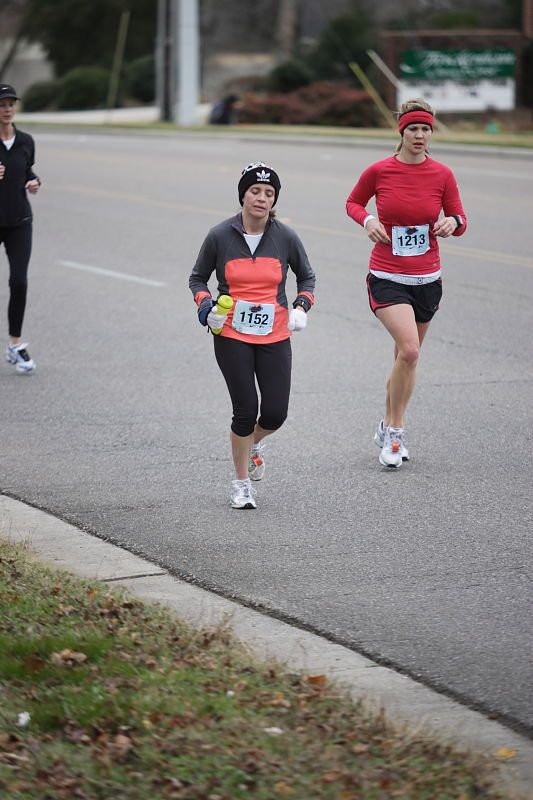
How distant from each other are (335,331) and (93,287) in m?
3.46

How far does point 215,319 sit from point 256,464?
1.06 metres

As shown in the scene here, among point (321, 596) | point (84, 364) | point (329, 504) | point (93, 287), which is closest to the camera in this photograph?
point (321, 596)

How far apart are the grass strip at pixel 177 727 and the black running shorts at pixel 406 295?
132 inches

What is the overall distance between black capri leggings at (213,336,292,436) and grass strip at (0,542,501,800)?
199 centimetres

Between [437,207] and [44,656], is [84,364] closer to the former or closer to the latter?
[437,207]

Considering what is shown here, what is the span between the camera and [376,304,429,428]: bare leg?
8.12 metres

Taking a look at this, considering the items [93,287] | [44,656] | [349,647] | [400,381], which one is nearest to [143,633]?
[44,656]

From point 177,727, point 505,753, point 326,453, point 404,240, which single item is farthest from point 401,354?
point 177,727

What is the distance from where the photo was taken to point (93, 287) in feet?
48.2

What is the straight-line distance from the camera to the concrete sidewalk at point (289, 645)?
4426 mm

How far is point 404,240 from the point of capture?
809 centimetres

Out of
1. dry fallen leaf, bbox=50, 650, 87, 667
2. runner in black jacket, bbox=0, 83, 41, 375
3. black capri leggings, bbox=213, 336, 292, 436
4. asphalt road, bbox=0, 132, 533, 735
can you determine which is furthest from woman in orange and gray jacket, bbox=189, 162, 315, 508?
runner in black jacket, bbox=0, 83, 41, 375

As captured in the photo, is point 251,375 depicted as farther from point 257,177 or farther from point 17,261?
point 17,261

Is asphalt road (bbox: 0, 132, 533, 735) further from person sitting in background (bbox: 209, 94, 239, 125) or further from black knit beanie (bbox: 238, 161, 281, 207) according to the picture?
person sitting in background (bbox: 209, 94, 239, 125)
